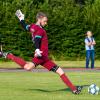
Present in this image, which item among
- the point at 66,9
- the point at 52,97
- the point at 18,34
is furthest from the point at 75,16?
the point at 52,97

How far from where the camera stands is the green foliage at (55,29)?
3156cm

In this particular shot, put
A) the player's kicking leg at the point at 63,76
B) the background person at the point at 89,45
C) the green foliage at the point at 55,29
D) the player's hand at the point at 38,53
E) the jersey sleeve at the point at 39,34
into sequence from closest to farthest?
the player's hand at the point at 38,53
the jersey sleeve at the point at 39,34
the player's kicking leg at the point at 63,76
the background person at the point at 89,45
the green foliage at the point at 55,29

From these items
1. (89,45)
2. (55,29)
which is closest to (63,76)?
(89,45)

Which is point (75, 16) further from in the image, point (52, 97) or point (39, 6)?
point (52, 97)

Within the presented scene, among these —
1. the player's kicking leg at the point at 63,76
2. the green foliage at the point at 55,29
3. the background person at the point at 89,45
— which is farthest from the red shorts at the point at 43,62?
the green foliage at the point at 55,29

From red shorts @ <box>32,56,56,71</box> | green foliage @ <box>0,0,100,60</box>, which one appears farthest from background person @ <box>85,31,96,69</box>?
red shorts @ <box>32,56,56,71</box>

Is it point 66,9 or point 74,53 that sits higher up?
point 66,9

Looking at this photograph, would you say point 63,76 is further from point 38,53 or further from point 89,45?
point 89,45

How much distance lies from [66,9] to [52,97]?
21368mm

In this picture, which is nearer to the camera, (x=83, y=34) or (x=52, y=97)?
(x=52, y=97)

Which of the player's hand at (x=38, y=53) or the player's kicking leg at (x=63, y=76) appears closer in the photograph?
the player's hand at (x=38, y=53)

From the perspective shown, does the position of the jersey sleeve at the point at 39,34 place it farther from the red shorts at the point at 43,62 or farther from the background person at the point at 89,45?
the background person at the point at 89,45

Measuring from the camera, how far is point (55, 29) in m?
32.4

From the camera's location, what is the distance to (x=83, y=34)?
32.6 metres
